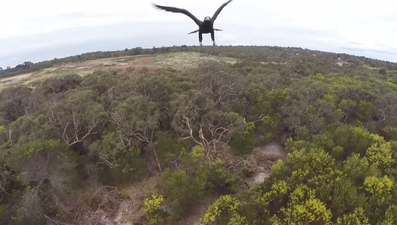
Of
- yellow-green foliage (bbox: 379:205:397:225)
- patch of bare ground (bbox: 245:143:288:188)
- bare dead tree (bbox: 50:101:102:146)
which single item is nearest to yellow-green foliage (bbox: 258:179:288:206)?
patch of bare ground (bbox: 245:143:288:188)

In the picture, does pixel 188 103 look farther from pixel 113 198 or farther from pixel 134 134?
pixel 113 198

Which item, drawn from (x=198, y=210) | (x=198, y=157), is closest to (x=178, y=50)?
(x=198, y=157)

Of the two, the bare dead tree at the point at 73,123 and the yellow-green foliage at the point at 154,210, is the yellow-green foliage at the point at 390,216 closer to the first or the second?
the yellow-green foliage at the point at 154,210

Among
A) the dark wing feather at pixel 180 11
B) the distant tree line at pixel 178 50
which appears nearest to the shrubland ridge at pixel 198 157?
the dark wing feather at pixel 180 11

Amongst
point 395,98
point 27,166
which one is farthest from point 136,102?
point 395,98

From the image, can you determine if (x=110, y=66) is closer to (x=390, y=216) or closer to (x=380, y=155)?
(x=380, y=155)

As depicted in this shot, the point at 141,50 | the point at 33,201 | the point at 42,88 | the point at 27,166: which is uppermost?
the point at 141,50

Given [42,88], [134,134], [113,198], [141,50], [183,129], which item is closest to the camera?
[113,198]

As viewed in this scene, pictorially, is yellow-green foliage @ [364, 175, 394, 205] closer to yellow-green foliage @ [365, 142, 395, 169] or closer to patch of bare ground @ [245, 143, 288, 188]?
yellow-green foliage @ [365, 142, 395, 169]
